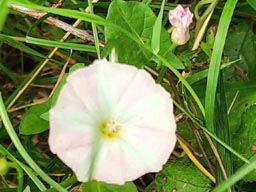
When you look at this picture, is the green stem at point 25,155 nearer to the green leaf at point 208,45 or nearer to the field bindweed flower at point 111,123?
the field bindweed flower at point 111,123

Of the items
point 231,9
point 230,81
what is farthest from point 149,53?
point 230,81

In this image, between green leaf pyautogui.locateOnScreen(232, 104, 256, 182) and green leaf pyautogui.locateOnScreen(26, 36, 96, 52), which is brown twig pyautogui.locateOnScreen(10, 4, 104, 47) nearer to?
green leaf pyautogui.locateOnScreen(26, 36, 96, 52)

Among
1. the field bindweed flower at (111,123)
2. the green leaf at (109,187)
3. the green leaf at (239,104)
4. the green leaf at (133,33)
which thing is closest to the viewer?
the field bindweed flower at (111,123)

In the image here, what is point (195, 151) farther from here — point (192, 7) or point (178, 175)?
point (192, 7)

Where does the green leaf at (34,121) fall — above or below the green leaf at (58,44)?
below

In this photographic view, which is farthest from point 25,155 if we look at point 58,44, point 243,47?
point 243,47

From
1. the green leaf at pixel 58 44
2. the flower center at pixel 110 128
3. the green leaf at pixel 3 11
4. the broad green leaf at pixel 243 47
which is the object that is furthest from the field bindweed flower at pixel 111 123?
the broad green leaf at pixel 243 47

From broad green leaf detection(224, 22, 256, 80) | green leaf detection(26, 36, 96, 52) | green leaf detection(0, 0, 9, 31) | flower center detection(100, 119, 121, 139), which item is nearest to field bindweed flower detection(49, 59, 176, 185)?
flower center detection(100, 119, 121, 139)

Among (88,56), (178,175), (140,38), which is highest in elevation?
(140,38)
